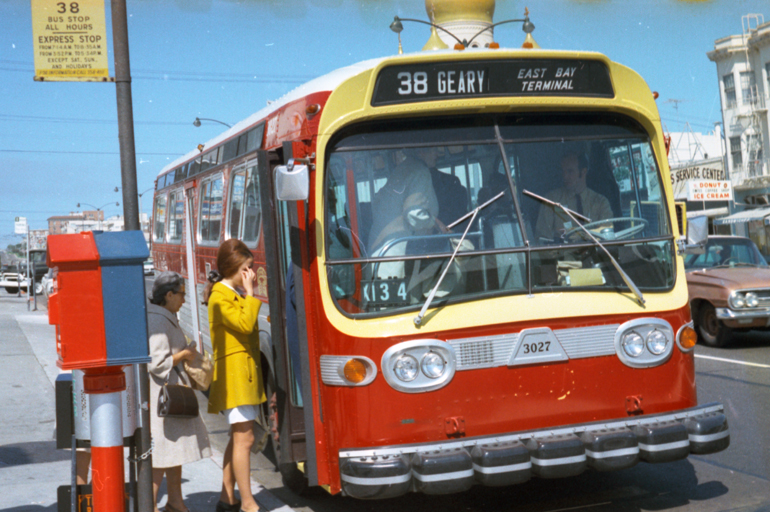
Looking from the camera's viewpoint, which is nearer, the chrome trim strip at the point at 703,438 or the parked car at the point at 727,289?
the chrome trim strip at the point at 703,438

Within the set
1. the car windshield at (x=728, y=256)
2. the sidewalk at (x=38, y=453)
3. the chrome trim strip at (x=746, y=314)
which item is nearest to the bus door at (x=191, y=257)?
the sidewalk at (x=38, y=453)

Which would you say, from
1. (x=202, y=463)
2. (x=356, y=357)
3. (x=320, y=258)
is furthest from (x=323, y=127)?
(x=202, y=463)

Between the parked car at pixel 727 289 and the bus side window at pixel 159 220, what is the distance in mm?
8706

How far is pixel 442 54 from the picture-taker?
5.06 m

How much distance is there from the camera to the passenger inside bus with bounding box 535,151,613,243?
201 inches

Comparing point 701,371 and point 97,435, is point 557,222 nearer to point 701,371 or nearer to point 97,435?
point 97,435

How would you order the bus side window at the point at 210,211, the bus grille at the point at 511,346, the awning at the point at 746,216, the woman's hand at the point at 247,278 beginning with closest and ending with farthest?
the bus grille at the point at 511,346 < the woman's hand at the point at 247,278 < the bus side window at the point at 210,211 < the awning at the point at 746,216

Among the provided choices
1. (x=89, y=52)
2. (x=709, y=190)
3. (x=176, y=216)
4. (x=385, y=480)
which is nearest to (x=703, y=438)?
(x=385, y=480)

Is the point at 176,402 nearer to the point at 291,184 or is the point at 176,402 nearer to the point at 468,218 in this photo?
the point at 291,184

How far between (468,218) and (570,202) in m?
0.70

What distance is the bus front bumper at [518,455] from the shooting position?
14.8 feet

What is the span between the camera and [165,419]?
5125mm

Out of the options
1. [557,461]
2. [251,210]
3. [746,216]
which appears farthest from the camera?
[746,216]

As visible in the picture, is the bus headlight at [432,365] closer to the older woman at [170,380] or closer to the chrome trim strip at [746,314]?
the older woman at [170,380]
